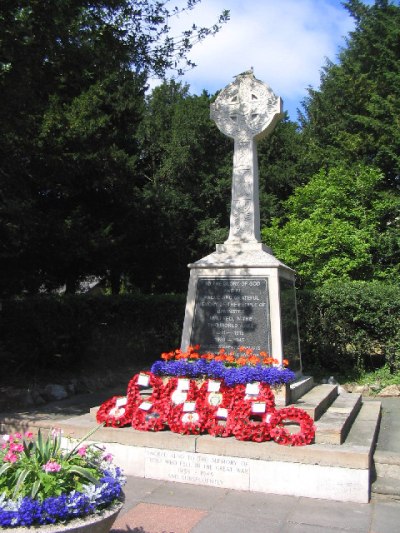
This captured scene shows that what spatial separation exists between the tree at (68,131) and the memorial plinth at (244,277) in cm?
179

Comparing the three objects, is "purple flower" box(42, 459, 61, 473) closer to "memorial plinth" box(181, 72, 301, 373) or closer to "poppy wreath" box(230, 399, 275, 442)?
"poppy wreath" box(230, 399, 275, 442)

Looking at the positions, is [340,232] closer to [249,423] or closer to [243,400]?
[243,400]

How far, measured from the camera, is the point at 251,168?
8.35 meters

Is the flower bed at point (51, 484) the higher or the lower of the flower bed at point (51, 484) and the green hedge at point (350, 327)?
the lower

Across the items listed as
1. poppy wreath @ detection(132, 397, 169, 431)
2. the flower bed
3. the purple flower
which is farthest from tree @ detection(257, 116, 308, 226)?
the purple flower

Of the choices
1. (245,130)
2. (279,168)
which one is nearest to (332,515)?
(245,130)

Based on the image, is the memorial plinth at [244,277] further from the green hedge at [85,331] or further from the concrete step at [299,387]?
the green hedge at [85,331]

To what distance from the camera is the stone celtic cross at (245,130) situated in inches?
324

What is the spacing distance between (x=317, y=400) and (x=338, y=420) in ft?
2.50

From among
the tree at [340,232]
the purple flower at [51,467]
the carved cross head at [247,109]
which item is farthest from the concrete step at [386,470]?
the tree at [340,232]

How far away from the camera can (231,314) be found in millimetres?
7574

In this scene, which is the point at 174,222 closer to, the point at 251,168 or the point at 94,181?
the point at 94,181

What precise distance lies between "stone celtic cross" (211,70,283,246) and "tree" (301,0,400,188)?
12.2m

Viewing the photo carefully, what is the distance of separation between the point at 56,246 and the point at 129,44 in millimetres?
7458
